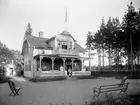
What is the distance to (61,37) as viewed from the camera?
18266 mm

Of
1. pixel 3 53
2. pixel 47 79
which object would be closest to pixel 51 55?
pixel 47 79

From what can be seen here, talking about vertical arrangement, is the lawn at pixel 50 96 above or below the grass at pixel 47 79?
above

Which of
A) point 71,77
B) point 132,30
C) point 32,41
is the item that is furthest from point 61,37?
point 132,30

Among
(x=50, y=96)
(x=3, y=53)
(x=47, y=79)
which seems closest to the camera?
(x=3, y=53)

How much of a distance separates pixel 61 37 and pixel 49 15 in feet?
46.5

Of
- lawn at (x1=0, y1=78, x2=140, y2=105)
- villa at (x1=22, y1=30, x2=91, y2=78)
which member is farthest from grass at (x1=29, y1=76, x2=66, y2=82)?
lawn at (x1=0, y1=78, x2=140, y2=105)

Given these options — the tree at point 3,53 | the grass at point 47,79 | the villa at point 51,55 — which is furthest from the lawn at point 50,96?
the villa at point 51,55

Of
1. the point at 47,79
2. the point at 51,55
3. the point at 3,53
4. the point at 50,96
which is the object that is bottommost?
the point at 47,79

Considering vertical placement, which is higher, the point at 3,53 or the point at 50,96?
the point at 3,53

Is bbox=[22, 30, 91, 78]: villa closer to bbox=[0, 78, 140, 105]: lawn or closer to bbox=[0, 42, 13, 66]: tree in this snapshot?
bbox=[0, 78, 140, 105]: lawn

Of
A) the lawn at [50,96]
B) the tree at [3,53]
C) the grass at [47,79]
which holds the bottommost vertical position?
the grass at [47,79]

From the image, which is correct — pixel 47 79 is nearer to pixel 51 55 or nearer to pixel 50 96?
pixel 51 55

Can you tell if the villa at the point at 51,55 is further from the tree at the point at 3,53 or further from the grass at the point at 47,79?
the tree at the point at 3,53

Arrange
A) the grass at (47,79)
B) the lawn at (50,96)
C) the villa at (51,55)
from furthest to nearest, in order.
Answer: the villa at (51,55), the grass at (47,79), the lawn at (50,96)
